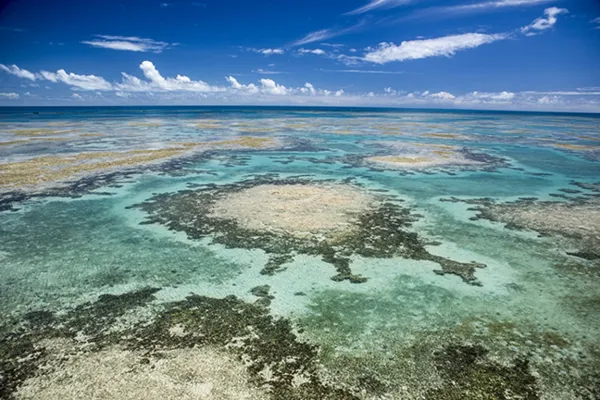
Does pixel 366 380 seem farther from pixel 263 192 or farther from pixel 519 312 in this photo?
pixel 263 192

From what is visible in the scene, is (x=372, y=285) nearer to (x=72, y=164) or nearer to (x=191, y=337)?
(x=191, y=337)

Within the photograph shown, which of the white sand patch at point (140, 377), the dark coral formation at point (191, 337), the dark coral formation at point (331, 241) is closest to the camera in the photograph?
the white sand patch at point (140, 377)

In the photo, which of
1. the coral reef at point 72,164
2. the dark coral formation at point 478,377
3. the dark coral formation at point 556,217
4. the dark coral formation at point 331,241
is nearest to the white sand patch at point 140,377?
the dark coral formation at point 478,377

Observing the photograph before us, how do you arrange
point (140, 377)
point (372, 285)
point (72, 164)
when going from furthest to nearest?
point (72, 164)
point (372, 285)
point (140, 377)

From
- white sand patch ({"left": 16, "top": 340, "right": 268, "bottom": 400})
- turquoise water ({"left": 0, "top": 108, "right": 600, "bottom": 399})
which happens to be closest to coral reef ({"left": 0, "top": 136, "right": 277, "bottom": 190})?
turquoise water ({"left": 0, "top": 108, "right": 600, "bottom": 399})

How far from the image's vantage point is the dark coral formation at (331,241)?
10211mm

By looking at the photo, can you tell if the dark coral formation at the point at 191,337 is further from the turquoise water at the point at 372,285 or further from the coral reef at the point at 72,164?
the coral reef at the point at 72,164

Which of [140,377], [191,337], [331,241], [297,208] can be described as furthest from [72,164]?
[140,377]

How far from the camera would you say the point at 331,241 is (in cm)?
1162

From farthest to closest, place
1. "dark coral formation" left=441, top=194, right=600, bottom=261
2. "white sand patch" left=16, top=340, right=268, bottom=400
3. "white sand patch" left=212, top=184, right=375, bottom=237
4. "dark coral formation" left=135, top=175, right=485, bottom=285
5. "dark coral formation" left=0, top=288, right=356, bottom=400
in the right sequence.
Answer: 1. "white sand patch" left=212, top=184, right=375, bottom=237
2. "dark coral formation" left=441, top=194, right=600, bottom=261
3. "dark coral formation" left=135, top=175, right=485, bottom=285
4. "dark coral formation" left=0, top=288, right=356, bottom=400
5. "white sand patch" left=16, top=340, right=268, bottom=400

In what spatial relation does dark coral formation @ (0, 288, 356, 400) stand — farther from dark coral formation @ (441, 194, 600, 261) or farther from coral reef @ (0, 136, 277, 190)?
coral reef @ (0, 136, 277, 190)

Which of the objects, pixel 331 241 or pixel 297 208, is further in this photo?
pixel 297 208

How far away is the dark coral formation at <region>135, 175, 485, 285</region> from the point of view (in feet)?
33.5

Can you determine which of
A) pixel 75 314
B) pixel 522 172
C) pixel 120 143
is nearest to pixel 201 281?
pixel 75 314
